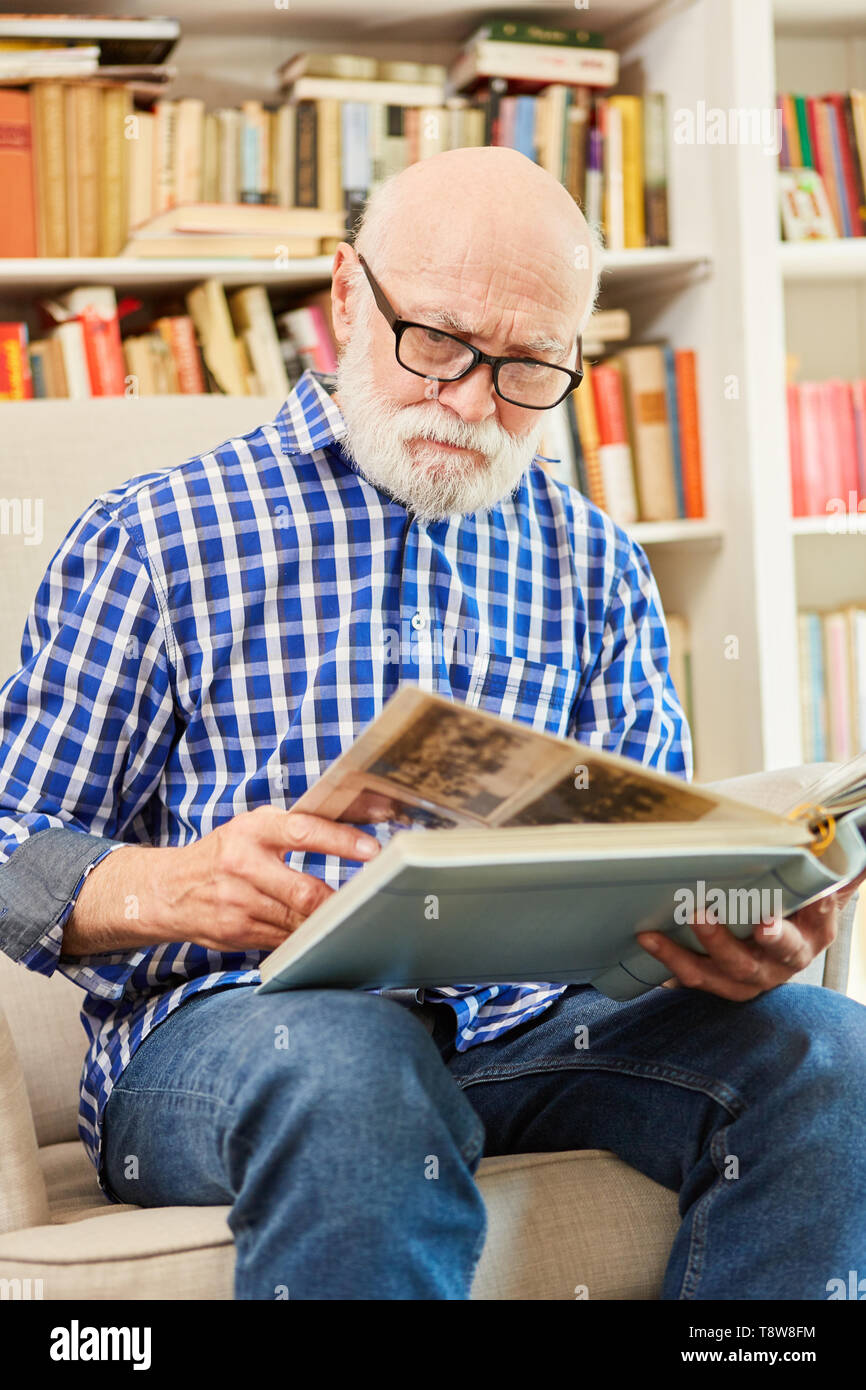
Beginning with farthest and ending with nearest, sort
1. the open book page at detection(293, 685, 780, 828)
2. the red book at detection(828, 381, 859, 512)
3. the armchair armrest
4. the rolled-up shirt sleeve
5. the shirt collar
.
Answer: the red book at detection(828, 381, 859, 512) < the shirt collar < the rolled-up shirt sleeve < the armchair armrest < the open book page at detection(293, 685, 780, 828)

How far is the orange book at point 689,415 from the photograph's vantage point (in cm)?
201

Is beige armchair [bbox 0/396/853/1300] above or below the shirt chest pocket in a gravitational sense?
below

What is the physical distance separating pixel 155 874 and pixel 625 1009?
0.36m

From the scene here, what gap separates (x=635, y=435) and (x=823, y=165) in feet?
1.67

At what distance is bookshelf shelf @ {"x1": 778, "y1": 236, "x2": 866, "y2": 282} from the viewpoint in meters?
1.98

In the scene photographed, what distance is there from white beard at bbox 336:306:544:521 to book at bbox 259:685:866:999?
Result: 0.37 meters

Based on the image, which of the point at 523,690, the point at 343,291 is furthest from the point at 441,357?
the point at 523,690

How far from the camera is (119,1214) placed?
859 mm

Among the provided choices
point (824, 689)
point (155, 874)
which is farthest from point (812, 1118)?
point (824, 689)

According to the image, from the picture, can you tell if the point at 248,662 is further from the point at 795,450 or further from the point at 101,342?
the point at 795,450

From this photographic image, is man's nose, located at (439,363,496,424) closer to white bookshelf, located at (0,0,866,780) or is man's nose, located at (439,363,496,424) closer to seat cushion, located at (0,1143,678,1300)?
seat cushion, located at (0,1143,678,1300)

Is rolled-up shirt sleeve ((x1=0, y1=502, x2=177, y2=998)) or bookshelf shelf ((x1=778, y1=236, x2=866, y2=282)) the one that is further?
bookshelf shelf ((x1=778, y1=236, x2=866, y2=282))

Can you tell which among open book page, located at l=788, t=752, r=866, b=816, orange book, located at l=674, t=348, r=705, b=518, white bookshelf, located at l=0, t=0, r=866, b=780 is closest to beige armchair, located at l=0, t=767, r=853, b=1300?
open book page, located at l=788, t=752, r=866, b=816

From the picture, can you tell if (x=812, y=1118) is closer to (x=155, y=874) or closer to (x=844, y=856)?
(x=844, y=856)
